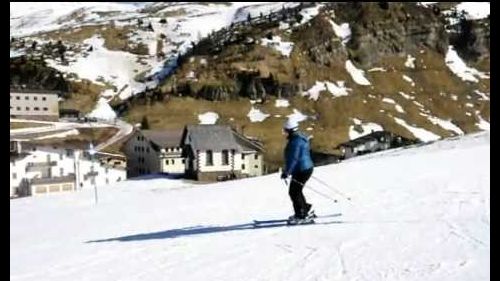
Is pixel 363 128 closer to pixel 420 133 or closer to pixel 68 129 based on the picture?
pixel 420 133

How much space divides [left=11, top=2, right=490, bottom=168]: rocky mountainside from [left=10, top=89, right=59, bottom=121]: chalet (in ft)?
62.4

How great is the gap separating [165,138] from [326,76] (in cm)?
7748

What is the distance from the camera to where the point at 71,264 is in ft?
37.4

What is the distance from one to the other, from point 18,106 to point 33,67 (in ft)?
198

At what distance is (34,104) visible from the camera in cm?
12756

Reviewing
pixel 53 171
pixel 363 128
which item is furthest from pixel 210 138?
pixel 363 128

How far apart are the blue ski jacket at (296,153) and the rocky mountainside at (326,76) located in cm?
9459

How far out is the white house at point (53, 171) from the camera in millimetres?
69375

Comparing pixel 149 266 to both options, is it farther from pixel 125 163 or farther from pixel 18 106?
pixel 18 106

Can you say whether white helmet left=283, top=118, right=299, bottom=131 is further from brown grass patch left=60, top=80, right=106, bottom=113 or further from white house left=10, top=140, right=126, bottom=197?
brown grass patch left=60, top=80, right=106, bottom=113

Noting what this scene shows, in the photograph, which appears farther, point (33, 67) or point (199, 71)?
point (33, 67)

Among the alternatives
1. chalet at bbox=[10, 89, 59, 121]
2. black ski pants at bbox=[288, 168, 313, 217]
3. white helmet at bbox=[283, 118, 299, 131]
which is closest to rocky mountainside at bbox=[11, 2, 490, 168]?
chalet at bbox=[10, 89, 59, 121]

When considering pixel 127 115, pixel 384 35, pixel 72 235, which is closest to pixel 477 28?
pixel 384 35

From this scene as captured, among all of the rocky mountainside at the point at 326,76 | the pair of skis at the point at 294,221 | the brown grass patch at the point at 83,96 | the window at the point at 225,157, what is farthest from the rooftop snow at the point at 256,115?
the pair of skis at the point at 294,221
